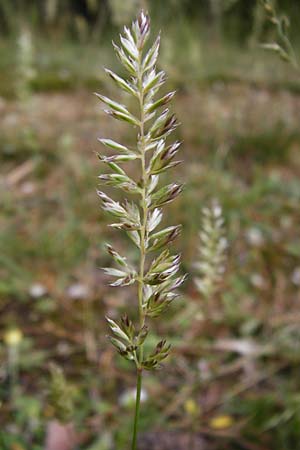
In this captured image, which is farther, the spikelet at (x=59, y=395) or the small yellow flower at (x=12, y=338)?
the small yellow flower at (x=12, y=338)

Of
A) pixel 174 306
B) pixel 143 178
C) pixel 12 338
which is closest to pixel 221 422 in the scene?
pixel 174 306

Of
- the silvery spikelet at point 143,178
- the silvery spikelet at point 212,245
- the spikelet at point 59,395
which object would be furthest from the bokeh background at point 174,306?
the silvery spikelet at point 143,178

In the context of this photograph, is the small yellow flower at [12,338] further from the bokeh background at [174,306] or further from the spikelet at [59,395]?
the spikelet at [59,395]

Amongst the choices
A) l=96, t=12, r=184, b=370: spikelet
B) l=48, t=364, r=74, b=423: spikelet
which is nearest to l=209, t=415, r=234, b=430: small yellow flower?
l=48, t=364, r=74, b=423: spikelet

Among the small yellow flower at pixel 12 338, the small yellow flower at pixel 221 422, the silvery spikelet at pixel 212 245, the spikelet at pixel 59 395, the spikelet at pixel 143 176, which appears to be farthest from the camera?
the small yellow flower at pixel 12 338

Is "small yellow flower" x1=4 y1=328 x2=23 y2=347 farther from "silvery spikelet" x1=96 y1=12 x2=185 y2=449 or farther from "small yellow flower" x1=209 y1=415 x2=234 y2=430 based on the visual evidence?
"silvery spikelet" x1=96 y1=12 x2=185 y2=449

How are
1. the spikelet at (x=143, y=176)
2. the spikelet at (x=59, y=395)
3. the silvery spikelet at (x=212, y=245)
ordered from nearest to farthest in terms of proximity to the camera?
the spikelet at (x=143, y=176)
the spikelet at (x=59, y=395)
the silvery spikelet at (x=212, y=245)

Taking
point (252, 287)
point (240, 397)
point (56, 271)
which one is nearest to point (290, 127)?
point (252, 287)

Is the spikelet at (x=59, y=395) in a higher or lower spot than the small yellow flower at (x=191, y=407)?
higher

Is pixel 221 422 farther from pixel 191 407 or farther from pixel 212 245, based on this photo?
pixel 212 245
